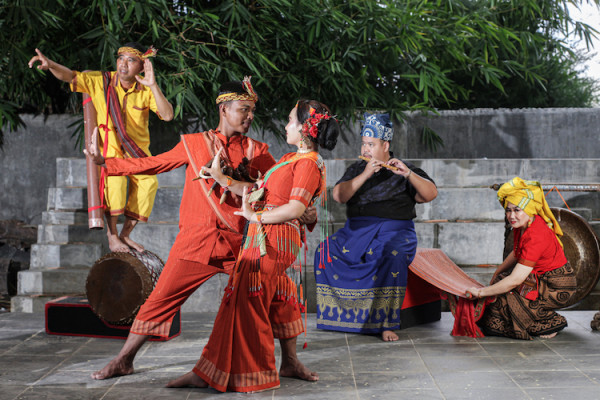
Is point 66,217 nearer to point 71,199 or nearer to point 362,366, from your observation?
point 71,199

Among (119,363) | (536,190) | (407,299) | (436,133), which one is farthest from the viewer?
(436,133)

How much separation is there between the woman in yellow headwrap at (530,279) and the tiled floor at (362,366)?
0.45ft

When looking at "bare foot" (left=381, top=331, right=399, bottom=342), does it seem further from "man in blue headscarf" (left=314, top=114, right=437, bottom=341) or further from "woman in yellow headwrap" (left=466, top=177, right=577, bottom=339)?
"woman in yellow headwrap" (left=466, top=177, right=577, bottom=339)

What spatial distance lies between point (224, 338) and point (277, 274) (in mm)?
440

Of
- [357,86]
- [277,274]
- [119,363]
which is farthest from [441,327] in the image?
[357,86]

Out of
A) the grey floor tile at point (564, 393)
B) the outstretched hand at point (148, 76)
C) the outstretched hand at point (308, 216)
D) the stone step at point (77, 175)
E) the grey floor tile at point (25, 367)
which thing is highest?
the outstretched hand at point (148, 76)

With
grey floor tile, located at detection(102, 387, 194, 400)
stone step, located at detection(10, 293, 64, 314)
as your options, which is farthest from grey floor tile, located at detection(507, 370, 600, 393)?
stone step, located at detection(10, 293, 64, 314)

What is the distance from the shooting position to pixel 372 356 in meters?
4.73

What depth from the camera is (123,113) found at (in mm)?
5336

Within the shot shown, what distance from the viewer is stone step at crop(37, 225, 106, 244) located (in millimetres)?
6551

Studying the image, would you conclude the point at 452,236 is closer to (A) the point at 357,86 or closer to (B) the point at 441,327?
(B) the point at 441,327

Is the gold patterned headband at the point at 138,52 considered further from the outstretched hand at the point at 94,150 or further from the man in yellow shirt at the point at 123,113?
the outstretched hand at the point at 94,150

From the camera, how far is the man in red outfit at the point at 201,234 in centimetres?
404

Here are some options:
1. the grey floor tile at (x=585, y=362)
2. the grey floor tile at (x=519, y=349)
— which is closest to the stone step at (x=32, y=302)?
the grey floor tile at (x=519, y=349)
